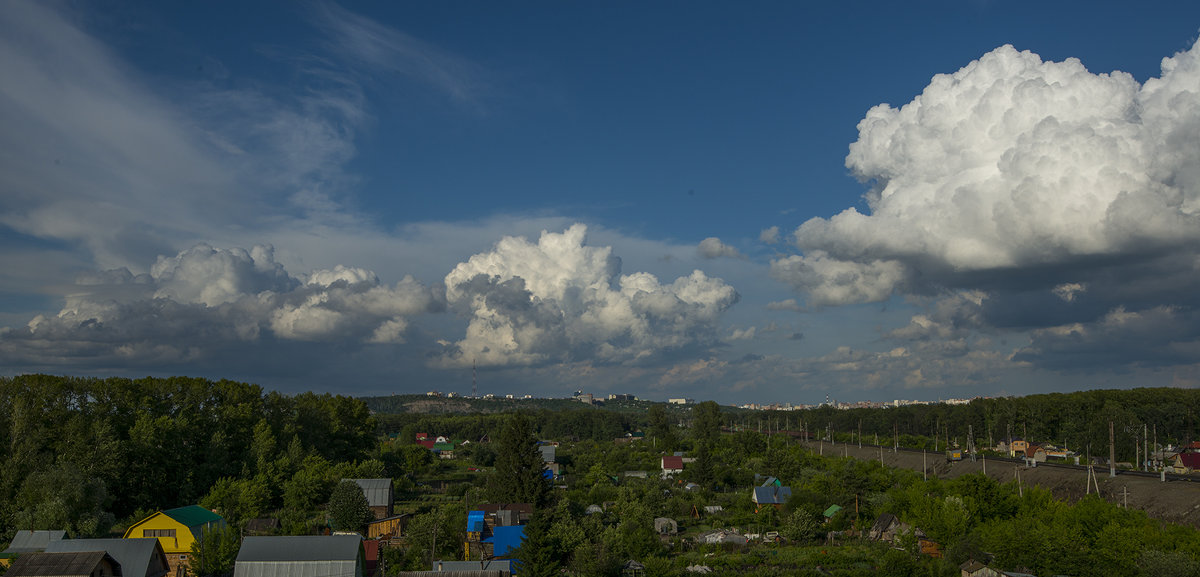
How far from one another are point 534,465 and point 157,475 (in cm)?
2648

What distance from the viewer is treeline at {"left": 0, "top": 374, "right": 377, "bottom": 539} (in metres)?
40.8

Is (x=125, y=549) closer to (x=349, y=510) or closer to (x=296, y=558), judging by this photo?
(x=296, y=558)

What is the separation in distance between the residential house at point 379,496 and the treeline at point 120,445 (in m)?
10.4

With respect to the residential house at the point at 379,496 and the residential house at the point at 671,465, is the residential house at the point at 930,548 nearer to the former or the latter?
the residential house at the point at 379,496

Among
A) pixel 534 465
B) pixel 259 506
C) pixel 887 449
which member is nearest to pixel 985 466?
pixel 887 449

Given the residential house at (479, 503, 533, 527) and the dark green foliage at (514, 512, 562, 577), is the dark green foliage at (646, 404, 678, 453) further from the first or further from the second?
the dark green foliage at (514, 512, 562, 577)

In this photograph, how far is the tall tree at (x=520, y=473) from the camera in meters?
54.6

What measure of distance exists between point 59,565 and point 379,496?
2505 cm

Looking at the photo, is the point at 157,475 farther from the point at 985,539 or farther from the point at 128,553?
the point at 985,539

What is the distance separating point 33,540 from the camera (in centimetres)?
3488

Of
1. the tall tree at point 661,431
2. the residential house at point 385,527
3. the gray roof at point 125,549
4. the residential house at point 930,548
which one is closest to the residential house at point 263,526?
the residential house at point 385,527

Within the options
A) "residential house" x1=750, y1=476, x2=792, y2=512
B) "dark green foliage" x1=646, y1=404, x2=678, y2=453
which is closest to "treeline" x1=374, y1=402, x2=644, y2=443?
"dark green foliage" x1=646, y1=404, x2=678, y2=453

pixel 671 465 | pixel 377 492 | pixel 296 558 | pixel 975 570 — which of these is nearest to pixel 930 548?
pixel 975 570

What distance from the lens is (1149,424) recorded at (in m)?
96.6
